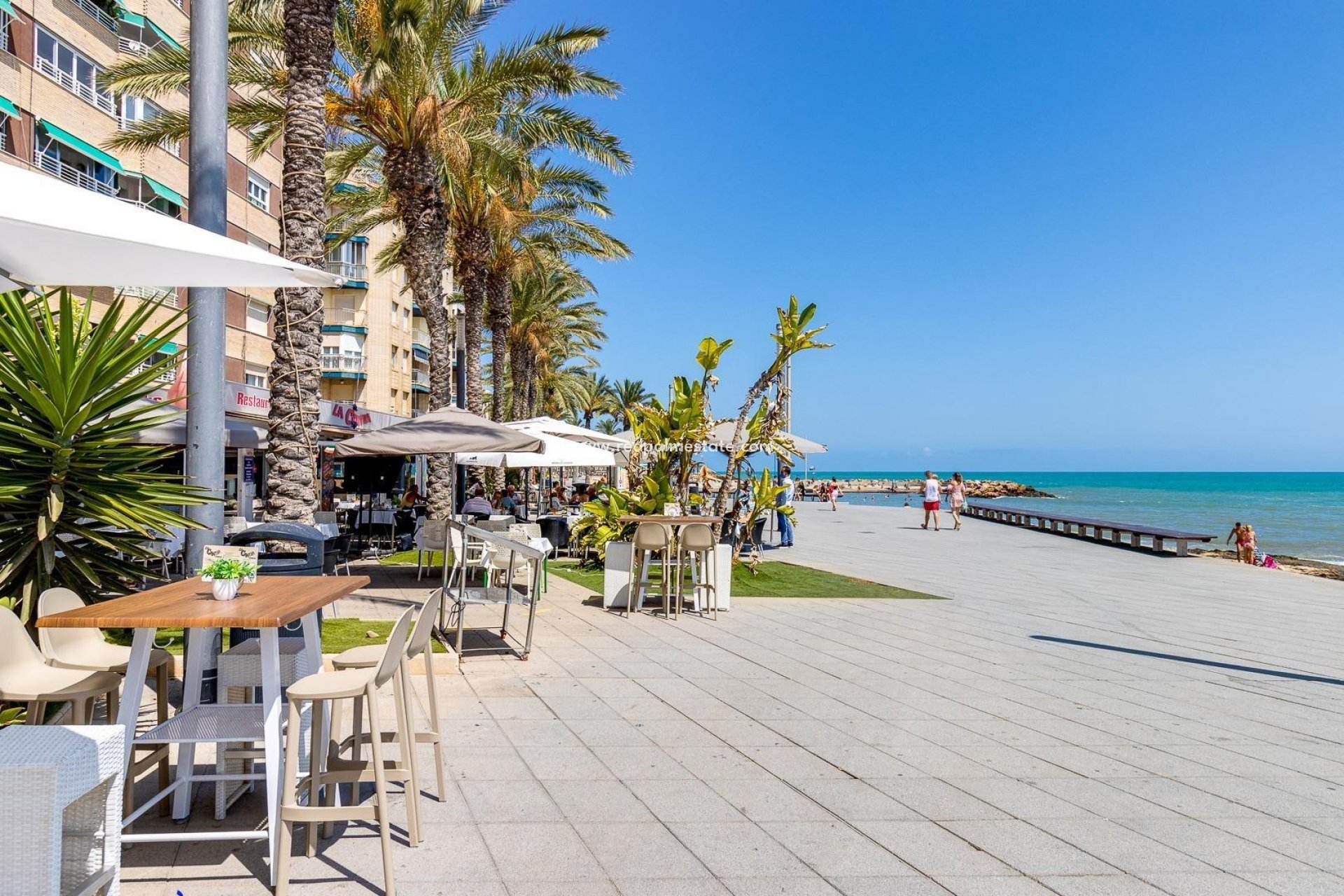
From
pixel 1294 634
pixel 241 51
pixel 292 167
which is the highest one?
pixel 241 51

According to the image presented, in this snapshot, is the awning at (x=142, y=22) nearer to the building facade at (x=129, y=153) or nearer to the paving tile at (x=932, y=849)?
the building facade at (x=129, y=153)

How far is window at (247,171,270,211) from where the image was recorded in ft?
106

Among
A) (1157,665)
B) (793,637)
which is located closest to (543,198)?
(793,637)

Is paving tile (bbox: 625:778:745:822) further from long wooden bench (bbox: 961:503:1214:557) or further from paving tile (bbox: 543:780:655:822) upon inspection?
long wooden bench (bbox: 961:503:1214:557)

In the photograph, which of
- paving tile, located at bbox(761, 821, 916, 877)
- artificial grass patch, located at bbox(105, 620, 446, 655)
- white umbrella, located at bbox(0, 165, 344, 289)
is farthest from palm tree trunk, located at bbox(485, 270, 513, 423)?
paving tile, located at bbox(761, 821, 916, 877)

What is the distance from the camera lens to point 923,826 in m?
3.95

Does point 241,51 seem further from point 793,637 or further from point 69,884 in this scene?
point 69,884

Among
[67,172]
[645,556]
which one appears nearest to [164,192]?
[67,172]

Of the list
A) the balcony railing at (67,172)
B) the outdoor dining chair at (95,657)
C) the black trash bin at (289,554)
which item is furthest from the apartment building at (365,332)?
→ the outdoor dining chair at (95,657)

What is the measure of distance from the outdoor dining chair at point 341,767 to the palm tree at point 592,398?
49669 millimetres

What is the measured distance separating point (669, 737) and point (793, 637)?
369cm

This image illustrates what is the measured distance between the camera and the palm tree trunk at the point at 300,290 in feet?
32.0

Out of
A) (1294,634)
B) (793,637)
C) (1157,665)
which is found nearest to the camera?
(1157,665)

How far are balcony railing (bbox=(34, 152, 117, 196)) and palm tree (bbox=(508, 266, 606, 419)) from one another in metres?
12.0
